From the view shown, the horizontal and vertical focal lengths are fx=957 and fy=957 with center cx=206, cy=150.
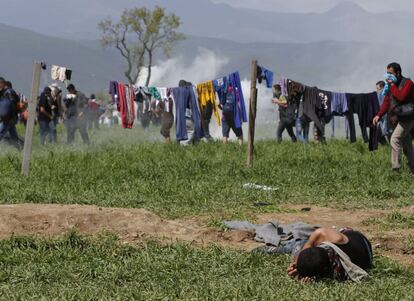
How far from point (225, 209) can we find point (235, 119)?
34.6 feet

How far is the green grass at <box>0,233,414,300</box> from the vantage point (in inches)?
284

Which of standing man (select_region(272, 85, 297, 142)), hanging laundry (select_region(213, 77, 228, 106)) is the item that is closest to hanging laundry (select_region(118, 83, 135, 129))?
hanging laundry (select_region(213, 77, 228, 106))

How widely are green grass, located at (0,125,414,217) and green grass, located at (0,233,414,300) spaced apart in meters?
2.61

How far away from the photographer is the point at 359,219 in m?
11.5

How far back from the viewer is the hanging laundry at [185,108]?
2159 cm

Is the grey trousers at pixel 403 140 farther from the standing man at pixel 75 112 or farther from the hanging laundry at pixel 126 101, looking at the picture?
the standing man at pixel 75 112

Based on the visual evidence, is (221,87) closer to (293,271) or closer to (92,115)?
(92,115)

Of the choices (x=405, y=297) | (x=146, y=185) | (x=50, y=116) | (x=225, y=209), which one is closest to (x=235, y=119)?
(x=50, y=116)

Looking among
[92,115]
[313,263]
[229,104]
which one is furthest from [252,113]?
[92,115]

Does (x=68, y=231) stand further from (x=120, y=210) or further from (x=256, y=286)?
(x=256, y=286)

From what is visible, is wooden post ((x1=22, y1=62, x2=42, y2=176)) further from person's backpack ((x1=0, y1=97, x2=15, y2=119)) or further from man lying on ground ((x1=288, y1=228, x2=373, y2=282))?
man lying on ground ((x1=288, y1=228, x2=373, y2=282))

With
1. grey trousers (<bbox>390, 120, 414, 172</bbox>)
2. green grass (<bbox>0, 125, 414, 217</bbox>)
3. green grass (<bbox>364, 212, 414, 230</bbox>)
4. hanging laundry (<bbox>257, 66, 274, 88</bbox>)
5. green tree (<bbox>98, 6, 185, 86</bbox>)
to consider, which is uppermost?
green tree (<bbox>98, 6, 185, 86</bbox>)

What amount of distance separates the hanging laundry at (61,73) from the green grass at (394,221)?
9.03 meters

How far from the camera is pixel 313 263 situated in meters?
7.80
